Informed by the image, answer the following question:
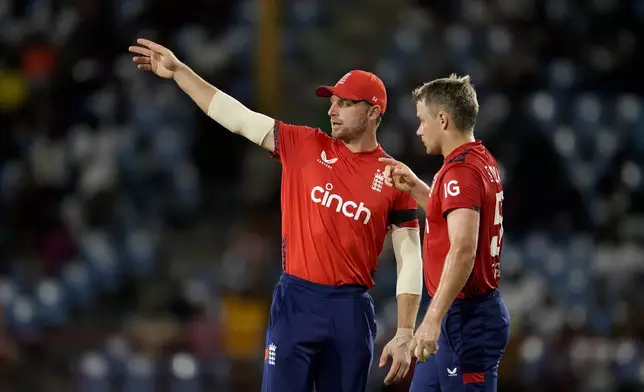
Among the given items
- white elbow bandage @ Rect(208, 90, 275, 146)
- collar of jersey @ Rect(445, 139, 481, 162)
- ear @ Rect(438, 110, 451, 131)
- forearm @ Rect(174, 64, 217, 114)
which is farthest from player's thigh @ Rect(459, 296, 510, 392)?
forearm @ Rect(174, 64, 217, 114)

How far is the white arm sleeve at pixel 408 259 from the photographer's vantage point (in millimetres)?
5934

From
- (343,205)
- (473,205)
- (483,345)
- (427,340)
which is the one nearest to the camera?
(427,340)

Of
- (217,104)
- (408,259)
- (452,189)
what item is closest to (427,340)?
(452,189)

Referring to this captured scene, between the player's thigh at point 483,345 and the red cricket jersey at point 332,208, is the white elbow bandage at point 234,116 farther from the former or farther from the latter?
the player's thigh at point 483,345

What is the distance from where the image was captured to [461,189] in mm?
5301

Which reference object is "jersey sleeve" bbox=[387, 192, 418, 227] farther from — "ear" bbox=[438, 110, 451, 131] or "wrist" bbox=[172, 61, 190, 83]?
"wrist" bbox=[172, 61, 190, 83]

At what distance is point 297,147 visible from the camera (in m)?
5.96

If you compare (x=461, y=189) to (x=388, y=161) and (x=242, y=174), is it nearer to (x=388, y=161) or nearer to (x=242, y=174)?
(x=388, y=161)

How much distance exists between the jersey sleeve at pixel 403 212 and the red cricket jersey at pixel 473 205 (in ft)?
1.14

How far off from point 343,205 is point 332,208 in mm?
57

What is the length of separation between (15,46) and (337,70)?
13.1 feet

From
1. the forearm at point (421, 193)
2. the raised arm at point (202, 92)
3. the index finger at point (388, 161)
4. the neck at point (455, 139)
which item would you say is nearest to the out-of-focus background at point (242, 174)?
the forearm at point (421, 193)

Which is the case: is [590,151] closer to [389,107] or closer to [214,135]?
[389,107]

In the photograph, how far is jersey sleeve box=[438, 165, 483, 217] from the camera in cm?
527
